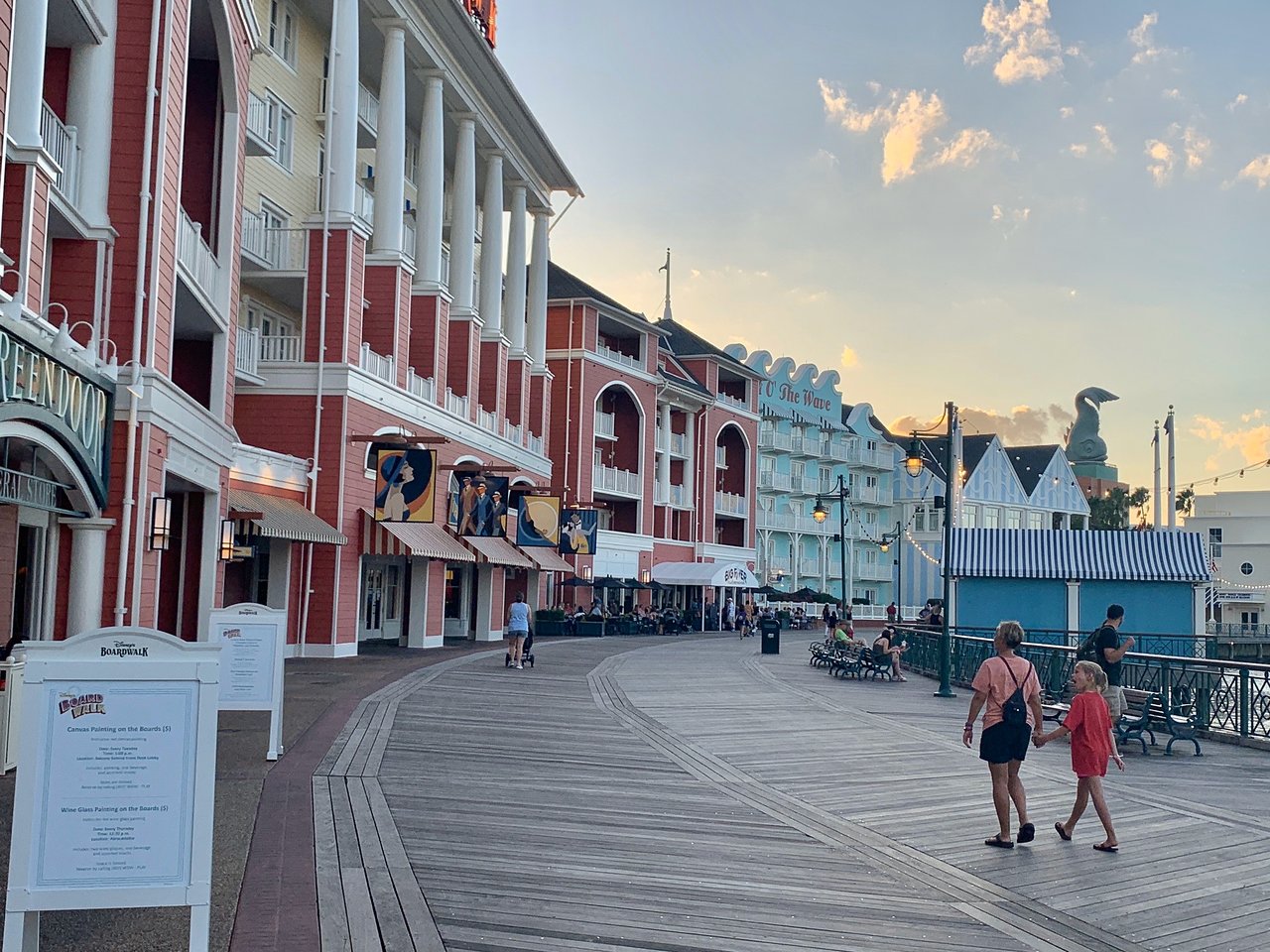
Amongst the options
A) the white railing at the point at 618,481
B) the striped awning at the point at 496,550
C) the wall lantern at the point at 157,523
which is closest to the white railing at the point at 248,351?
the striped awning at the point at 496,550

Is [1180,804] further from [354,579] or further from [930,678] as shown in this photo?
[354,579]

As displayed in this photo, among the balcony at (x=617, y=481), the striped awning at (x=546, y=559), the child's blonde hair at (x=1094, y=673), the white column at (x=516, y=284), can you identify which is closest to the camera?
the child's blonde hair at (x=1094, y=673)

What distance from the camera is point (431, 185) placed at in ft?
117

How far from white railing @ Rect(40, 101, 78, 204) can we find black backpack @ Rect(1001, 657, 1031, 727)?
1167 centimetres

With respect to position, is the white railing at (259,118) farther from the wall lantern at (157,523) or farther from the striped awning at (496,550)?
the wall lantern at (157,523)

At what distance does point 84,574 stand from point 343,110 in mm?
18807

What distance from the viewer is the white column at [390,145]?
32.5m

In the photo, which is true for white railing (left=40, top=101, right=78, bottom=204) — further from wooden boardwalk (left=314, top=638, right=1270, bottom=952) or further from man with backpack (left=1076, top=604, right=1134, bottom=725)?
man with backpack (left=1076, top=604, right=1134, bottom=725)

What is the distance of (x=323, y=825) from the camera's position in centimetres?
938

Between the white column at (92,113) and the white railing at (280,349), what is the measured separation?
1393 centimetres

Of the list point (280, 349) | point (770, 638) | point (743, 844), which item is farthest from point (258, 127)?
point (743, 844)

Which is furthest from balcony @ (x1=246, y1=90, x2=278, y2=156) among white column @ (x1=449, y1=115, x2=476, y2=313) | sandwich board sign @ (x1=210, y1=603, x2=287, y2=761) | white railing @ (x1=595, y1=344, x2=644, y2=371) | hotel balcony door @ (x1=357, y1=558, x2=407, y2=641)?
white railing @ (x1=595, y1=344, x2=644, y2=371)

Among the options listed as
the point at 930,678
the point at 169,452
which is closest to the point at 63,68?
the point at 169,452

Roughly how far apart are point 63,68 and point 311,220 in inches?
565
